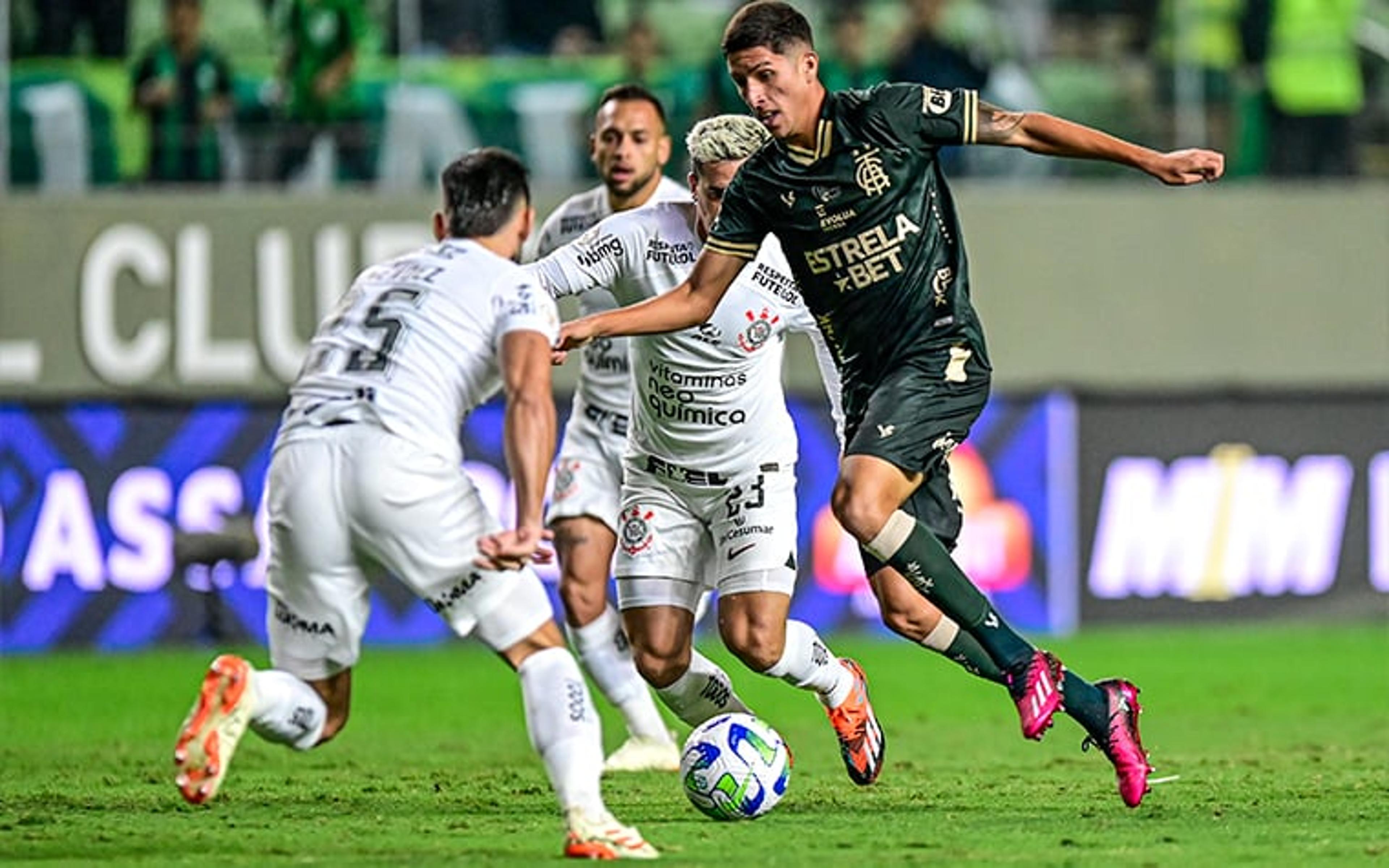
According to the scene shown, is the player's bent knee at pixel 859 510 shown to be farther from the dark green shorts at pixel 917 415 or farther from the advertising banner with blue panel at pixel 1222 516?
the advertising banner with blue panel at pixel 1222 516

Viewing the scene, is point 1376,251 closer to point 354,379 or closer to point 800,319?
point 800,319

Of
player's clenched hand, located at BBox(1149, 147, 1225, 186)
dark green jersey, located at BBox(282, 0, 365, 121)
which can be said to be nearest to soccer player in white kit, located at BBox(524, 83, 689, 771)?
player's clenched hand, located at BBox(1149, 147, 1225, 186)

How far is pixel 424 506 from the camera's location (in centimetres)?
718

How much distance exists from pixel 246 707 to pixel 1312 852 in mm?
2962

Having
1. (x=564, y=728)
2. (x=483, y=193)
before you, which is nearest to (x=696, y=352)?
(x=483, y=193)

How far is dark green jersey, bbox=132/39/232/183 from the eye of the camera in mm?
16266

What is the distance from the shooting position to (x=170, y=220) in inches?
662

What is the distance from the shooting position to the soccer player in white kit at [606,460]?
998cm

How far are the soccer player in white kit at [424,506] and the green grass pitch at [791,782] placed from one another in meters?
0.37

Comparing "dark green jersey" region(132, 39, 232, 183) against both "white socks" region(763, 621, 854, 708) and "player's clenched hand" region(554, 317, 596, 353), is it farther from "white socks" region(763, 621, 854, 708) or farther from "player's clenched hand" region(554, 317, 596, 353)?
"player's clenched hand" region(554, 317, 596, 353)

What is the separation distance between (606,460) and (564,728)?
10.5 ft

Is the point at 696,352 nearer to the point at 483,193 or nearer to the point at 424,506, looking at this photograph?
the point at 483,193

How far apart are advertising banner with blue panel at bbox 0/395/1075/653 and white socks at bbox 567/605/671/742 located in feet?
20.4

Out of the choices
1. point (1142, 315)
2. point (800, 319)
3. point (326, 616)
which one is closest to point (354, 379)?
point (326, 616)
